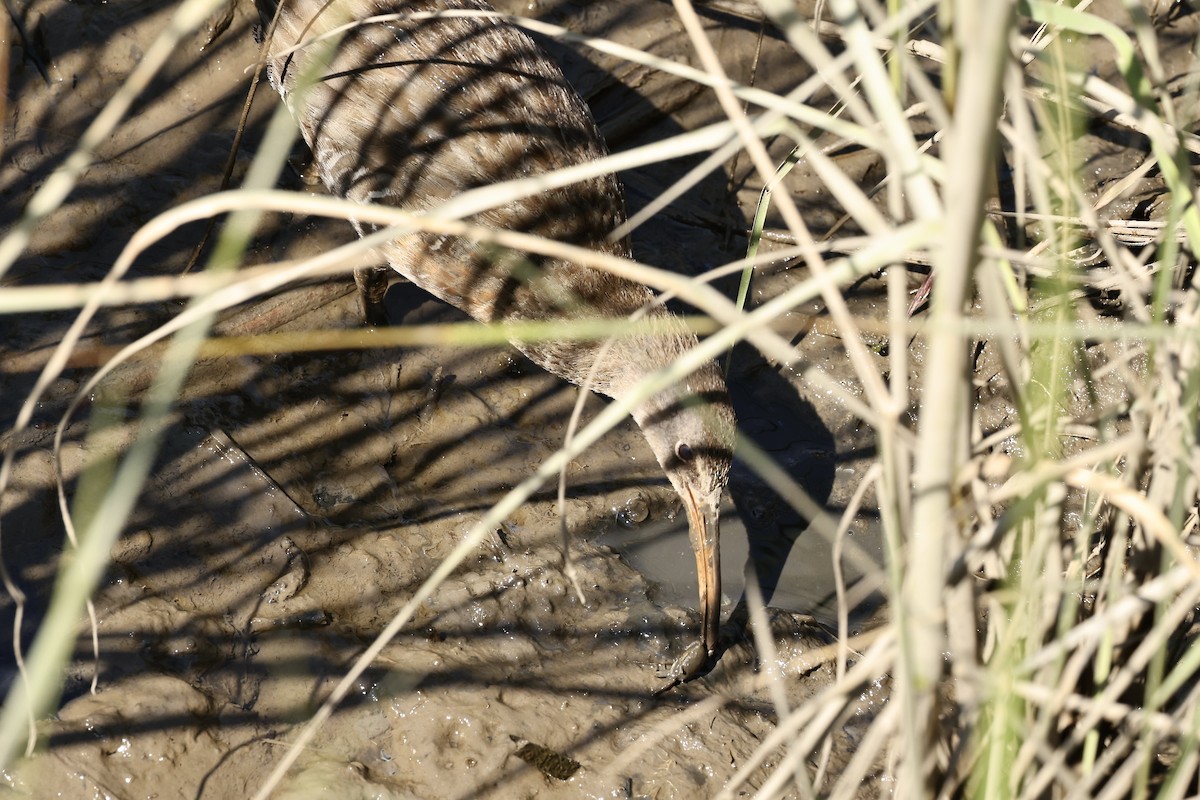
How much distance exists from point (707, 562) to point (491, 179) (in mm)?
1408

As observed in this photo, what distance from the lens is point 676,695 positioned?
3.16 meters

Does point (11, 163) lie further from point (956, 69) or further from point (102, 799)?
point (956, 69)

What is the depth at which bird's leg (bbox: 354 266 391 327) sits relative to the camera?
3773 millimetres

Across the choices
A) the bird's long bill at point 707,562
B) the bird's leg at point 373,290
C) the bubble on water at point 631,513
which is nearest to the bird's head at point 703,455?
the bird's long bill at point 707,562

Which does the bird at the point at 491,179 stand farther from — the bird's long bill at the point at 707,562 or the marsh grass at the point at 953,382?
the marsh grass at the point at 953,382

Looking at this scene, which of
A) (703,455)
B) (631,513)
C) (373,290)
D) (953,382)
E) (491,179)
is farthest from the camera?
(373,290)

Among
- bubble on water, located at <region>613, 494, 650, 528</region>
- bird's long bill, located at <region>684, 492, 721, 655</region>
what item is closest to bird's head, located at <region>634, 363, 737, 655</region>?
bird's long bill, located at <region>684, 492, 721, 655</region>

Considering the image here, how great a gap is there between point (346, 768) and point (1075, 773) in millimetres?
1806

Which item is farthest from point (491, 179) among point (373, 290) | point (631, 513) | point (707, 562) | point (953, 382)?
point (953, 382)

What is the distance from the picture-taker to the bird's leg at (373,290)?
3.77 m

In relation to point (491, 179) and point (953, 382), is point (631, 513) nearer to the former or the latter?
point (491, 179)

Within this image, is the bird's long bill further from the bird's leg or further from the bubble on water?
the bird's leg

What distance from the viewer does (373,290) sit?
384 centimetres

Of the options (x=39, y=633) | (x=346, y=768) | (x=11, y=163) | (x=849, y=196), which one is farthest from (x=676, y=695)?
(x=11, y=163)
